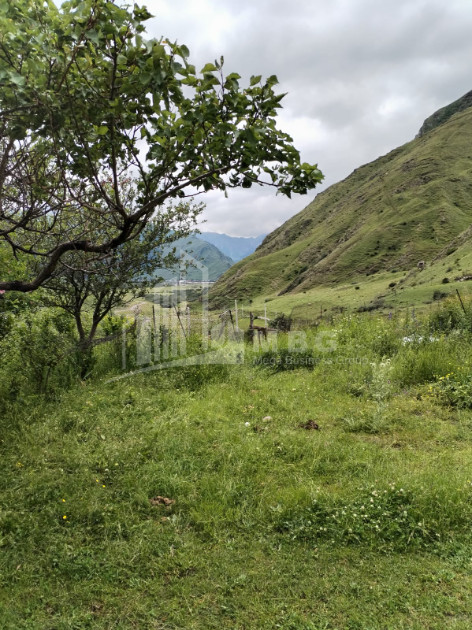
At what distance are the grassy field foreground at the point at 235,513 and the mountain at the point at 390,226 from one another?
86153 mm

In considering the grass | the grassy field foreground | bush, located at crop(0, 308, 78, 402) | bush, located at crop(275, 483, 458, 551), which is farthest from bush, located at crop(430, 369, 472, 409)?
the grass

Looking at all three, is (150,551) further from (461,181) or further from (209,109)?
(461,181)

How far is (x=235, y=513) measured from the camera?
4406 mm

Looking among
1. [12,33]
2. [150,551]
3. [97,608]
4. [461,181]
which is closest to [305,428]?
[150,551]

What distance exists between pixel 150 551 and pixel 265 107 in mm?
4537

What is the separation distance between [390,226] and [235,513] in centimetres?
12759

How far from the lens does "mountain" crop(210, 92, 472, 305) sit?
106 meters

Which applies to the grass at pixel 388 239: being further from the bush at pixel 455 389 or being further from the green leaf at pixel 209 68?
the green leaf at pixel 209 68

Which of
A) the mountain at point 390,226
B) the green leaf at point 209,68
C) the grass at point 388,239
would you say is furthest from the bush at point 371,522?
the mountain at point 390,226

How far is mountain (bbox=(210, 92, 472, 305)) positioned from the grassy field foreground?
283ft

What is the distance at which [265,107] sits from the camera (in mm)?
3316

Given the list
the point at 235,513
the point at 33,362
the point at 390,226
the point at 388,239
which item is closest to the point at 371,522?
the point at 235,513

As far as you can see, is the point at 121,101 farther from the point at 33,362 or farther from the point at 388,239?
the point at 388,239

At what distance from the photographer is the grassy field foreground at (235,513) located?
3.30 meters
